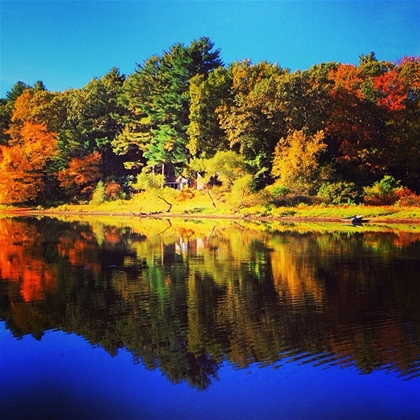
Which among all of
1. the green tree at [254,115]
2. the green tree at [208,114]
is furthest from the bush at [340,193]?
the green tree at [208,114]

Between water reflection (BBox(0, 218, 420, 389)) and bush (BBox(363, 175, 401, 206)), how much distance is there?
13.8 m

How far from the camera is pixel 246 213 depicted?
3741 cm

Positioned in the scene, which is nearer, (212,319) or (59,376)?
(59,376)

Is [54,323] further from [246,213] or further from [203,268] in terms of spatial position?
[246,213]

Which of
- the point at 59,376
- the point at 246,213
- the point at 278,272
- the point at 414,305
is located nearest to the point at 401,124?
the point at 246,213

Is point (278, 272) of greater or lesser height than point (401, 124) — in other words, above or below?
below

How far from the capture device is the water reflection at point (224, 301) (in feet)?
26.3

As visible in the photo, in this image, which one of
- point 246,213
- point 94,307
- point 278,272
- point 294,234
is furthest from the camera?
point 246,213

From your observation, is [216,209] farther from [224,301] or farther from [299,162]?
[224,301]

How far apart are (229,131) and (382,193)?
12.9 m

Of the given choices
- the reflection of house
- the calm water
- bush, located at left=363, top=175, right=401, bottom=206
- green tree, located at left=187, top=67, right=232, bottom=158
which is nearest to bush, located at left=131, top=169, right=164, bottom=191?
green tree, located at left=187, top=67, right=232, bottom=158

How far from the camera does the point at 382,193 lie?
3541 cm

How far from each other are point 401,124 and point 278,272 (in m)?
30.6

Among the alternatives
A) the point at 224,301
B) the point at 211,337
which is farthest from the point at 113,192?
the point at 211,337
